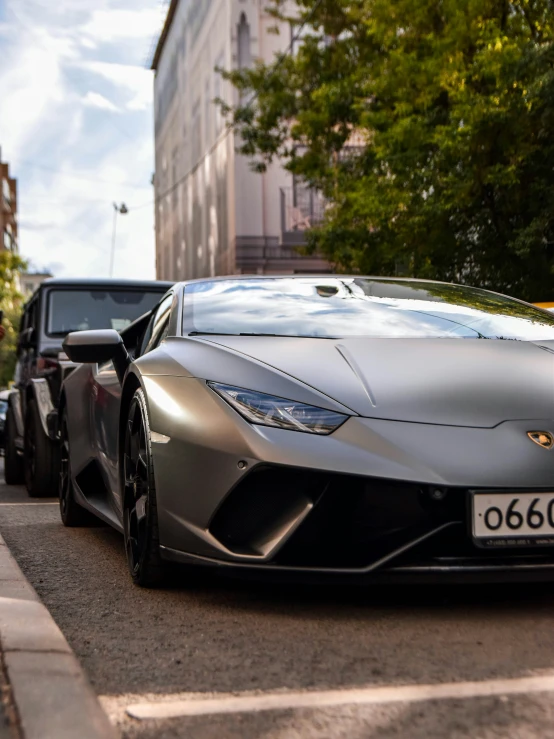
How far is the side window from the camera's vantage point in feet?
15.3

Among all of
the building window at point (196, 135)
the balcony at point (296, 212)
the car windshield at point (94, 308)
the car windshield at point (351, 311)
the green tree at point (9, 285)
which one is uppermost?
the building window at point (196, 135)

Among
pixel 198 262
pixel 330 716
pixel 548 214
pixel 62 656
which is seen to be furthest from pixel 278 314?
pixel 198 262

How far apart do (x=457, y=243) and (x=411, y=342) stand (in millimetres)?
15419

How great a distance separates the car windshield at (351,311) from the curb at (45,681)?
4.64 ft

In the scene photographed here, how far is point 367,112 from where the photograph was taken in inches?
780

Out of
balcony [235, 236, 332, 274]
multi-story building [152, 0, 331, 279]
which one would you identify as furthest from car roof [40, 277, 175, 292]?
balcony [235, 236, 332, 274]

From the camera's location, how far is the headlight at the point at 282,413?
3.50 meters

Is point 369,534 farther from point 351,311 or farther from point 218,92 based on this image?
point 218,92

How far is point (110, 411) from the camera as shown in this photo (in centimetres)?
497

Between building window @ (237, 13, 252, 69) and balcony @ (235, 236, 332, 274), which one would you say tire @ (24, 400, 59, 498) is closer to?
balcony @ (235, 236, 332, 274)

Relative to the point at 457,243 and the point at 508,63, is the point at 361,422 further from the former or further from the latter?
the point at 457,243

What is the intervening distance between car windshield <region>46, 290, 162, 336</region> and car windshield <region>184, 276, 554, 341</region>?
4.64 metres

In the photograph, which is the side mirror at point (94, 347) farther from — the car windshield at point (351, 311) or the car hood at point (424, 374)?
the car hood at point (424, 374)

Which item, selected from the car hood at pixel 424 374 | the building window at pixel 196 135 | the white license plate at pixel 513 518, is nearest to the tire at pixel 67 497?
the car hood at pixel 424 374
